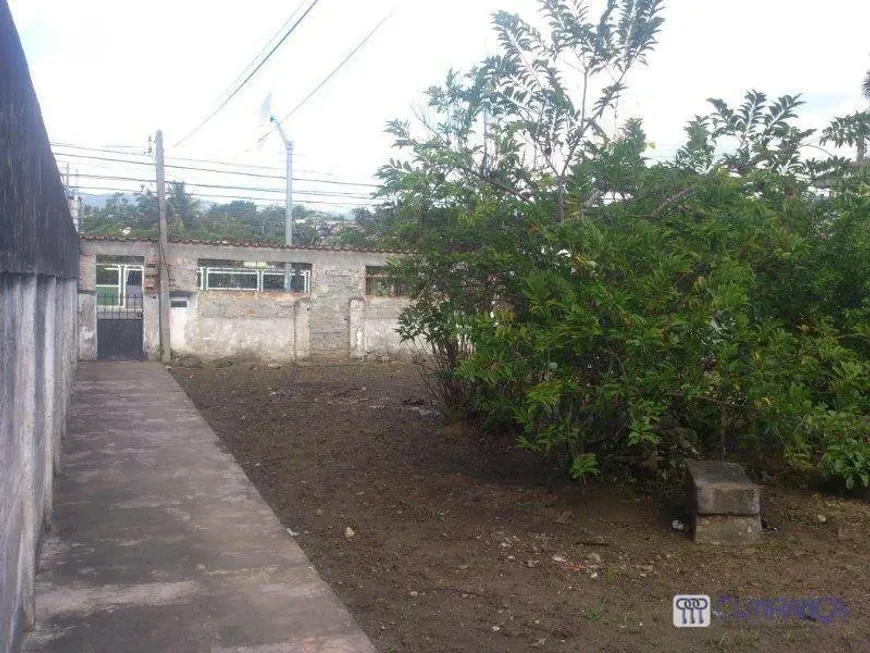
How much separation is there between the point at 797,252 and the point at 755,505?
1.76 m

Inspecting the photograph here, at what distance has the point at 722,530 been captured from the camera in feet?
17.4

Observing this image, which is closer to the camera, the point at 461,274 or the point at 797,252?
the point at 797,252

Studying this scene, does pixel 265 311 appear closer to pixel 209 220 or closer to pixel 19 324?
pixel 19 324

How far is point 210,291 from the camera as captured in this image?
18047 millimetres

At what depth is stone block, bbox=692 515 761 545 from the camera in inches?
209

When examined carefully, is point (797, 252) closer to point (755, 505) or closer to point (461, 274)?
point (755, 505)

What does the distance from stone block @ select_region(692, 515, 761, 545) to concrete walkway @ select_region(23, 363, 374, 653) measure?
2484 mm

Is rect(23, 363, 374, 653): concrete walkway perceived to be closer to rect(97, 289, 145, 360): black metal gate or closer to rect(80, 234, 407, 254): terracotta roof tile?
rect(80, 234, 407, 254): terracotta roof tile

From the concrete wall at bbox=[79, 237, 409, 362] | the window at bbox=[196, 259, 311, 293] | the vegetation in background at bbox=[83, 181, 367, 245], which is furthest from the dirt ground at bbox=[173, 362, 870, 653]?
the vegetation in background at bbox=[83, 181, 367, 245]

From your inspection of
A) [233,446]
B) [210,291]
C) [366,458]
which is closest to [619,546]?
[366,458]

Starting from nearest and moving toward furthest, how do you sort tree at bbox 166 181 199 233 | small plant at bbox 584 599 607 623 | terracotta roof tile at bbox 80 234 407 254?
1. small plant at bbox 584 599 607 623
2. terracotta roof tile at bbox 80 234 407 254
3. tree at bbox 166 181 199 233

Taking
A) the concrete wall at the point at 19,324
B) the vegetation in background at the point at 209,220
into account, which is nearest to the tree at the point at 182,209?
the vegetation in background at the point at 209,220

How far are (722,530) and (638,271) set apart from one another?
181 centimetres

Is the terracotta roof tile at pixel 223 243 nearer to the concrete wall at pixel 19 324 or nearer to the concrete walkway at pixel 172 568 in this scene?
the concrete walkway at pixel 172 568
